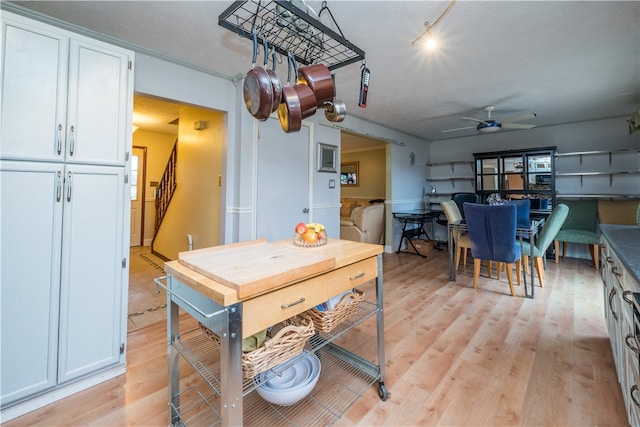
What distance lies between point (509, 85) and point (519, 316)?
2.39 m

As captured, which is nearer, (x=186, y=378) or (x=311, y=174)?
(x=186, y=378)

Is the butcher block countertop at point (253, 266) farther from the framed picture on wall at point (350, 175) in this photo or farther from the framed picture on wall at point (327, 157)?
the framed picture on wall at point (350, 175)

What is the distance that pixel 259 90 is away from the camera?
1.15m

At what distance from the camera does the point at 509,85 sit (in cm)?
297

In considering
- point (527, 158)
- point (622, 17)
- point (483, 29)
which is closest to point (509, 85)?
point (622, 17)

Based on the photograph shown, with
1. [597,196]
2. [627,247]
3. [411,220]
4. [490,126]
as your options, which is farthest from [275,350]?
[597,196]

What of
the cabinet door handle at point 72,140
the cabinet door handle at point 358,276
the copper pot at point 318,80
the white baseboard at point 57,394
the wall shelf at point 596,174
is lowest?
the white baseboard at point 57,394

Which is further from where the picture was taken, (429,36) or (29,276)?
(429,36)

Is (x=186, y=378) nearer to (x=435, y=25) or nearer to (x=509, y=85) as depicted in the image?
(x=435, y=25)

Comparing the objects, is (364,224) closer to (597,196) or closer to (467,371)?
(467,371)

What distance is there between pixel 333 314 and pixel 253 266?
47 cm

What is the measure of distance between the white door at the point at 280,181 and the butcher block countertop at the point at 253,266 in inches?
59.4

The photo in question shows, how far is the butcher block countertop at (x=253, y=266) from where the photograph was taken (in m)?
0.88

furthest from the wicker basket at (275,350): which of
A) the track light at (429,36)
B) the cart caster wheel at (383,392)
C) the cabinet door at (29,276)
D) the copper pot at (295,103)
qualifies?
the track light at (429,36)
